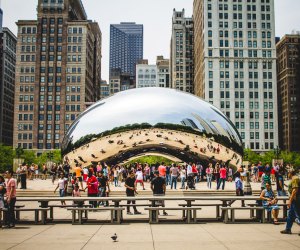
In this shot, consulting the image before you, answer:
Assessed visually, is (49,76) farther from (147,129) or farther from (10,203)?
(10,203)

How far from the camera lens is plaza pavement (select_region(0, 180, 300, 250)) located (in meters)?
7.05

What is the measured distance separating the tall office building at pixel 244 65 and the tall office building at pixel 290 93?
914 inches

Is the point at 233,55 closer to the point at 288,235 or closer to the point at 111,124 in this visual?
the point at 111,124

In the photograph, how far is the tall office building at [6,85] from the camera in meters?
118

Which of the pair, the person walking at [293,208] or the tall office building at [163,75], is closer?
the person walking at [293,208]

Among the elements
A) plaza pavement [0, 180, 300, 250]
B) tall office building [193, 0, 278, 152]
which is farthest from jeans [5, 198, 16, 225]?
tall office building [193, 0, 278, 152]

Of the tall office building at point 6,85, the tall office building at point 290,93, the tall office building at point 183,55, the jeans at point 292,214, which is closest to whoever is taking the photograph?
the jeans at point 292,214

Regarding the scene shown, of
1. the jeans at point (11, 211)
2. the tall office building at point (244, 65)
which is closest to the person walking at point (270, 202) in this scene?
the jeans at point (11, 211)

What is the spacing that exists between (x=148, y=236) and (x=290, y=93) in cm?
10890

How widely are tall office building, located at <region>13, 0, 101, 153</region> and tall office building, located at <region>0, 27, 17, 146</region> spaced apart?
Result: 26.2 meters

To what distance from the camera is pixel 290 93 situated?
109 metres

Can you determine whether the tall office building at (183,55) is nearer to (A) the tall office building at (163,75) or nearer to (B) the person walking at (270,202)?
(A) the tall office building at (163,75)

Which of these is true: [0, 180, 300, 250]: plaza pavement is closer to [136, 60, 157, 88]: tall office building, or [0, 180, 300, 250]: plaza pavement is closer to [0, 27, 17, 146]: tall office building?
[0, 27, 17, 146]: tall office building

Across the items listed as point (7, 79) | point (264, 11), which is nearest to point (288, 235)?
point (264, 11)
